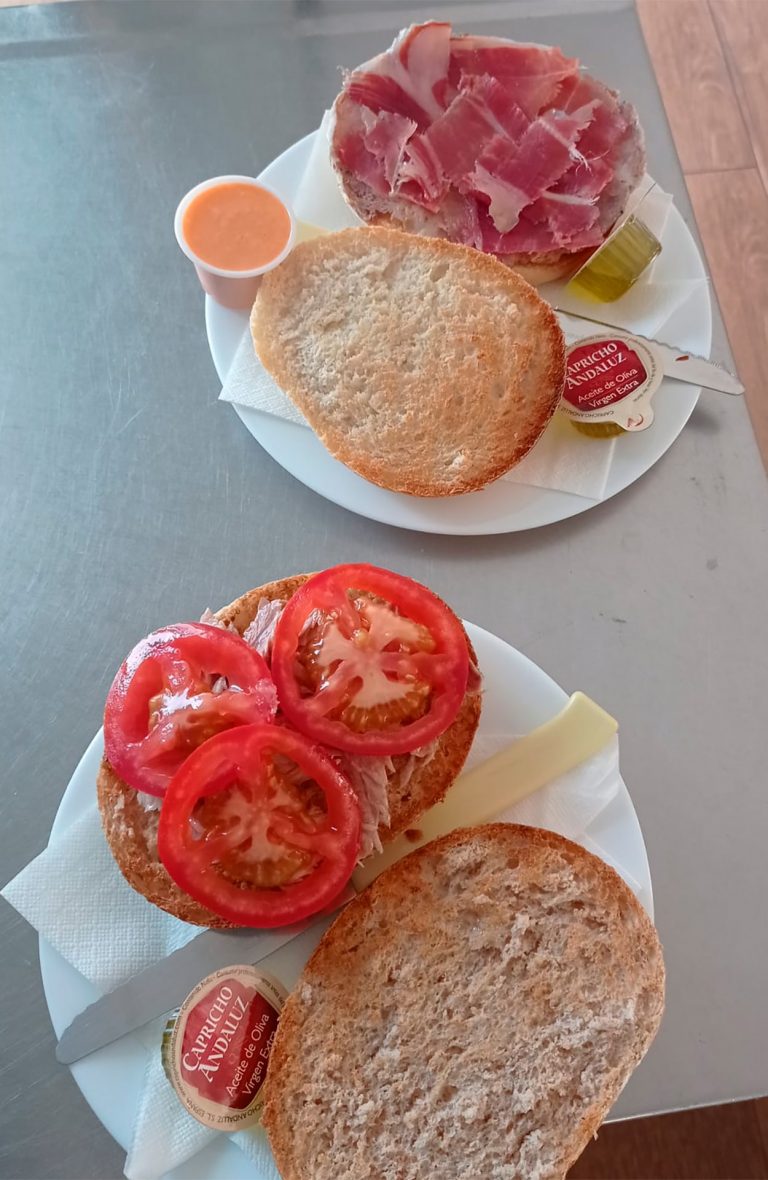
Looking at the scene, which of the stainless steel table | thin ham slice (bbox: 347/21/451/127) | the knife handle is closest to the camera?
the knife handle

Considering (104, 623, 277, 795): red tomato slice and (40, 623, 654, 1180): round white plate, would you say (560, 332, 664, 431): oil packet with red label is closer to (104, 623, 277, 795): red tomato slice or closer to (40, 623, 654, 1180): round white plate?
(40, 623, 654, 1180): round white plate

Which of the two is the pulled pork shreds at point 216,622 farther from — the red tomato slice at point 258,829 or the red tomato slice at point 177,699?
the red tomato slice at point 258,829

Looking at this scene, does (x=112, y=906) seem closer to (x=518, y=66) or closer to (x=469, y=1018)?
(x=469, y=1018)

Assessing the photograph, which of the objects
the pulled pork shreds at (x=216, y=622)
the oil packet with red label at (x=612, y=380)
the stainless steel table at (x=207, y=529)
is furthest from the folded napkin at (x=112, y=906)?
the oil packet with red label at (x=612, y=380)

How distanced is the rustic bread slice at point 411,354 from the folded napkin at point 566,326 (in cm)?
10


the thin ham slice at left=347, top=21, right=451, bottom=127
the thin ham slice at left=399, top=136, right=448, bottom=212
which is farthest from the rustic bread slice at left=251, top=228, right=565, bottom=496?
the thin ham slice at left=347, top=21, right=451, bottom=127

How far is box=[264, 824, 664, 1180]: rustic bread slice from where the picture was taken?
6.27 ft

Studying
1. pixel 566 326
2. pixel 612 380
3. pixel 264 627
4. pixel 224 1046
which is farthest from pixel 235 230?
pixel 224 1046

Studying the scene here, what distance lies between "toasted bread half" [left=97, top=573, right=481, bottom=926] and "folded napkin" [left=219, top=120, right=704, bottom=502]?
72 centimetres

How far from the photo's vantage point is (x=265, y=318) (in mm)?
2719

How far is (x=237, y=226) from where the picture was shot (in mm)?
2760

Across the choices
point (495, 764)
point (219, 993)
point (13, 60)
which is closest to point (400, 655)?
point (495, 764)

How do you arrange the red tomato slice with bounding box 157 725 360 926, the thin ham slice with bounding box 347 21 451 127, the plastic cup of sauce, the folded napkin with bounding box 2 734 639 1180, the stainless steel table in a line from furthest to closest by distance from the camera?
the thin ham slice with bounding box 347 21 451 127 → the plastic cup of sauce → the stainless steel table → the folded napkin with bounding box 2 734 639 1180 → the red tomato slice with bounding box 157 725 360 926

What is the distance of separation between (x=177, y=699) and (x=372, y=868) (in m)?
0.65
